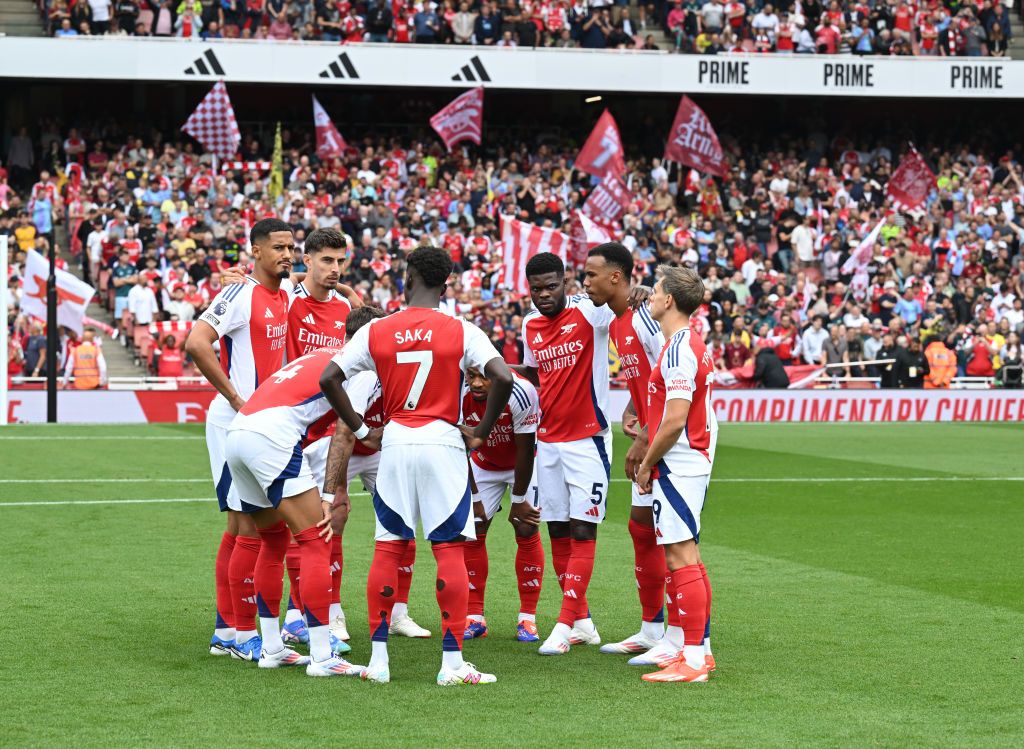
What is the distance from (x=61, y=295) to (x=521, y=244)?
848 cm

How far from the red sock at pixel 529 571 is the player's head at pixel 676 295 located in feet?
5.91

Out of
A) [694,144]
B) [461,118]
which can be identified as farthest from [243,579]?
[694,144]

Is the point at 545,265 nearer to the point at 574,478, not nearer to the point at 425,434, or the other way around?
the point at 574,478

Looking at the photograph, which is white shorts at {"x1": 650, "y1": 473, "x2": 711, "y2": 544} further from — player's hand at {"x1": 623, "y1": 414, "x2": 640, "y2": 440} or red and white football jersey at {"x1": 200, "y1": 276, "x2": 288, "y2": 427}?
red and white football jersey at {"x1": 200, "y1": 276, "x2": 288, "y2": 427}

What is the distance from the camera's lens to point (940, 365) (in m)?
28.4

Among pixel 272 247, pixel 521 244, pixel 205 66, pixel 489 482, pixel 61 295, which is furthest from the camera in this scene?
pixel 205 66

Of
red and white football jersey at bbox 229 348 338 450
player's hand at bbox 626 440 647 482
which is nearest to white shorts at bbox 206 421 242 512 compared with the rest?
red and white football jersey at bbox 229 348 338 450

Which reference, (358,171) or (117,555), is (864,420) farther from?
(117,555)

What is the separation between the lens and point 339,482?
25.3ft

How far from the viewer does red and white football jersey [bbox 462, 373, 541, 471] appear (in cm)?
835

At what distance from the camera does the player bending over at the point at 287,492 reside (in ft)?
23.8

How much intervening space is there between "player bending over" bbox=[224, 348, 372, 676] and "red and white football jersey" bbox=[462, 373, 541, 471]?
125 centimetres

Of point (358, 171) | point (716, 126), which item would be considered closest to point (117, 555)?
point (358, 171)

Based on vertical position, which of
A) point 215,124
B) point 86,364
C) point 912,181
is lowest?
point 86,364
